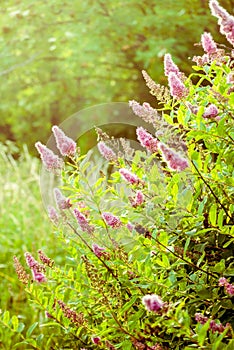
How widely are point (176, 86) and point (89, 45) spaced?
16.6ft

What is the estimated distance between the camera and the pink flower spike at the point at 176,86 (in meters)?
1.56

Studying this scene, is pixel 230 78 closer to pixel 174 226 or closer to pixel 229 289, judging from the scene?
pixel 174 226

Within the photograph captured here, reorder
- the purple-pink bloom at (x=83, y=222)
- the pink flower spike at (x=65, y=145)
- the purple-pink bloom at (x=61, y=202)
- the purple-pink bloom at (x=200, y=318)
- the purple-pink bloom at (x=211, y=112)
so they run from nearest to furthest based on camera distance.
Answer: the purple-pink bloom at (x=200, y=318) < the purple-pink bloom at (x=211, y=112) < the pink flower spike at (x=65, y=145) < the purple-pink bloom at (x=83, y=222) < the purple-pink bloom at (x=61, y=202)

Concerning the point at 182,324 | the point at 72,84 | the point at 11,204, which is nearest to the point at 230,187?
the point at 182,324

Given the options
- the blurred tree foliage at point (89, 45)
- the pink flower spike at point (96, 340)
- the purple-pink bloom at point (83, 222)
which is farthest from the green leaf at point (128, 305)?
the blurred tree foliage at point (89, 45)

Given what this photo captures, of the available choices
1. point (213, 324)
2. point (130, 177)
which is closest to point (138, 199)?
point (130, 177)

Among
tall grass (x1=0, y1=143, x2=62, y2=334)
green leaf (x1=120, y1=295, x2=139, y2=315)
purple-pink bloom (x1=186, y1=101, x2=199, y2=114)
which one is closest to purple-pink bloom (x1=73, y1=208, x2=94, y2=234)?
green leaf (x1=120, y1=295, x2=139, y2=315)

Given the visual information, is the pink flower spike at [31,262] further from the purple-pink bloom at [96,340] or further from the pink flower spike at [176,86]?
the pink flower spike at [176,86]

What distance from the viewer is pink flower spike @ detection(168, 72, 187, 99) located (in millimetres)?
1557

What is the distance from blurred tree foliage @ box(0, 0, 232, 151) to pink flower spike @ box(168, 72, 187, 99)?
14.2 feet

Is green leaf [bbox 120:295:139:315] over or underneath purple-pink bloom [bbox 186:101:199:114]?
underneath

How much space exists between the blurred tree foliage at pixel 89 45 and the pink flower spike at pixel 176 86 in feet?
14.2

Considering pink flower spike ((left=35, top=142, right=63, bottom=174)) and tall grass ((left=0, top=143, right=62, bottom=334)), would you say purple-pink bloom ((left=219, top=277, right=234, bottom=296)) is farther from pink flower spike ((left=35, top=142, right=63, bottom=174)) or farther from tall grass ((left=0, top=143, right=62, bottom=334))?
tall grass ((left=0, top=143, right=62, bottom=334))

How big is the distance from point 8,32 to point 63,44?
2.18 feet
